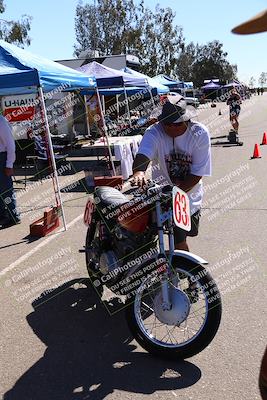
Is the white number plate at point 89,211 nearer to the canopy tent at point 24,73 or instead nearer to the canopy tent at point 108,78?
the canopy tent at point 24,73

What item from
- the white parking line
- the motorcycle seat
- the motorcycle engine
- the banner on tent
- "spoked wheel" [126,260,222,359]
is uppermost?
the banner on tent

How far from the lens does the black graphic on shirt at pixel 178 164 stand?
421cm

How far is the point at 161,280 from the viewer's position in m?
3.57

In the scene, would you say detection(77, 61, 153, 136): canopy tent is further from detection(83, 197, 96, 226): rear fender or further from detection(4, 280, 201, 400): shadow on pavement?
detection(4, 280, 201, 400): shadow on pavement

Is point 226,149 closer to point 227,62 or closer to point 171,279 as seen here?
point 171,279

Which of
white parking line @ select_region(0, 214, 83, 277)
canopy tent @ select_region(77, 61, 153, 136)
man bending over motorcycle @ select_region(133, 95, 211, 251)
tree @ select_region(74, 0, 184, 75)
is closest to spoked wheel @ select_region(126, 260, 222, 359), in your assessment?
man bending over motorcycle @ select_region(133, 95, 211, 251)

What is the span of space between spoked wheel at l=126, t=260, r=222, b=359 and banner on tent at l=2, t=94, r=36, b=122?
451 inches

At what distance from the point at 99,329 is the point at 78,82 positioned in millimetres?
5795

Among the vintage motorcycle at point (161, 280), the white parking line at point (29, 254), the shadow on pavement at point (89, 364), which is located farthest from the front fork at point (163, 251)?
the white parking line at point (29, 254)

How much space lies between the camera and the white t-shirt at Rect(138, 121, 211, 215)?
4.12 m

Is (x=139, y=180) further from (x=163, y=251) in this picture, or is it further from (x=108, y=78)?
(x=108, y=78)

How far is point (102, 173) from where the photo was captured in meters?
11.5

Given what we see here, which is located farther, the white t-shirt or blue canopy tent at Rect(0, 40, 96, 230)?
blue canopy tent at Rect(0, 40, 96, 230)

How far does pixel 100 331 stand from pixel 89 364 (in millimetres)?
518
